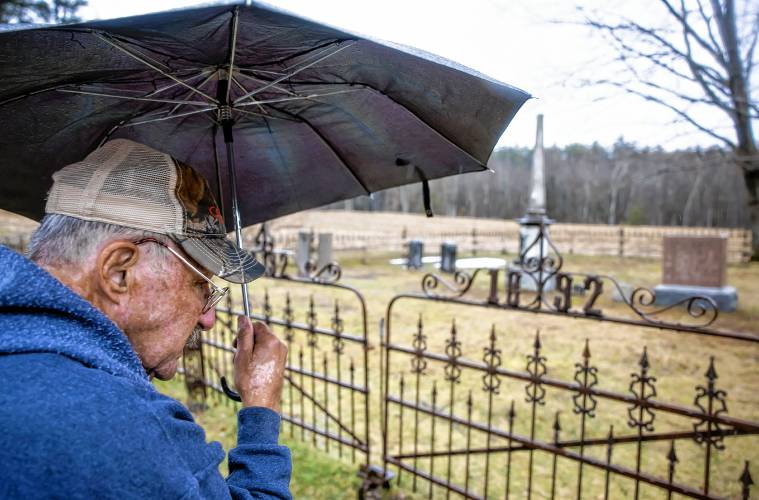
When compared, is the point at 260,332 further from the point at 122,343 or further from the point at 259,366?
the point at 122,343

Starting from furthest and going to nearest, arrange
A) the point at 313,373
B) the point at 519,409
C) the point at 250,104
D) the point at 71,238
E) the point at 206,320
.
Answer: the point at 519,409 < the point at 313,373 < the point at 250,104 < the point at 206,320 < the point at 71,238

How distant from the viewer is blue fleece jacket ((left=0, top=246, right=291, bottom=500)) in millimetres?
Answer: 767

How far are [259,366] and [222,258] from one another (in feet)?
1.14

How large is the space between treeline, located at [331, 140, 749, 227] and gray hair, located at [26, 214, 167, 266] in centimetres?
4435

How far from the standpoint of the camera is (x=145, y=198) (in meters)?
1.21

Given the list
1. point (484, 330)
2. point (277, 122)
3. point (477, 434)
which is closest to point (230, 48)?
point (277, 122)

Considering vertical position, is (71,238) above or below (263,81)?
below

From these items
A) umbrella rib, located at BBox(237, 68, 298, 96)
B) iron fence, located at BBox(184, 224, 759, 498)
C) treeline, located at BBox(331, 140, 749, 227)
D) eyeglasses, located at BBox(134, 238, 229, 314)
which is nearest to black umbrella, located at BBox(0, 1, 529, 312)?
umbrella rib, located at BBox(237, 68, 298, 96)

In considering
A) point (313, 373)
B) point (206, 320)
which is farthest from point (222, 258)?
point (313, 373)

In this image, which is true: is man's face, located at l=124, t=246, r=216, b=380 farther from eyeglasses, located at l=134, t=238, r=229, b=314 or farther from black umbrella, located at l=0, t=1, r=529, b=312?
black umbrella, located at l=0, t=1, r=529, b=312

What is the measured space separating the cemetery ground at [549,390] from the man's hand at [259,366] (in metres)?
2.54

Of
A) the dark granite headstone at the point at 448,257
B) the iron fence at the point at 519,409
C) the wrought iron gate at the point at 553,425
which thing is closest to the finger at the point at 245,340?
the iron fence at the point at 519,409

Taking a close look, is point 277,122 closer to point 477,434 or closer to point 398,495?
point 398,495

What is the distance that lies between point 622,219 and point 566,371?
56381 mm
